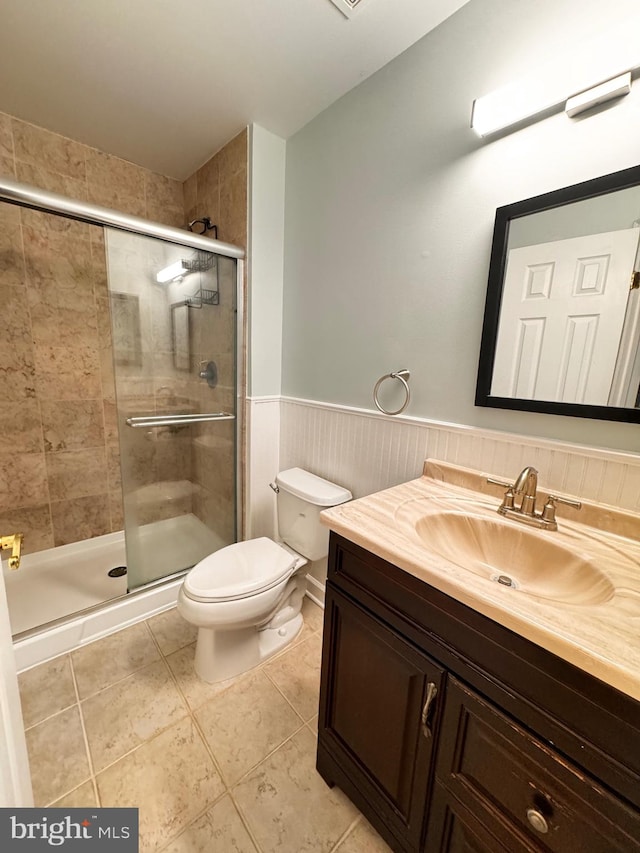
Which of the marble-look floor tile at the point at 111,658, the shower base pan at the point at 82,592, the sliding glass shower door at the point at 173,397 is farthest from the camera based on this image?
the sliding glass shower door at the point at 173,397

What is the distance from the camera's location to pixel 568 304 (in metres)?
0.90

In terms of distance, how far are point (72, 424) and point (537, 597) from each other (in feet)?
7.79

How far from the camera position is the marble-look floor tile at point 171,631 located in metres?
1.49

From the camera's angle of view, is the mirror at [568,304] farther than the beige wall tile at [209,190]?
No

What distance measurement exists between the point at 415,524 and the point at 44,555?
2224 millimetres

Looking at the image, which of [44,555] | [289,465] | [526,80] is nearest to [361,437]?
[289,465]

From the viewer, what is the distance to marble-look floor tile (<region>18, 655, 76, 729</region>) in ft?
3.90

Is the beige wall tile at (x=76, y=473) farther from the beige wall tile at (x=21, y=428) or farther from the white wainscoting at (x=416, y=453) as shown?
the white wainscoting at (x=416, y=453)

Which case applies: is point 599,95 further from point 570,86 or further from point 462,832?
point 462,832

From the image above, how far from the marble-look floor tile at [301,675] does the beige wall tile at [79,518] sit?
1468 mm

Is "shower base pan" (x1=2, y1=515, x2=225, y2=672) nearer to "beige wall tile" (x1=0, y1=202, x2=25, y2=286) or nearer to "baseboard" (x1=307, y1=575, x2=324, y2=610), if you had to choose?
"baseboard" (x1=307, y1=575, x2=324, y2=610)

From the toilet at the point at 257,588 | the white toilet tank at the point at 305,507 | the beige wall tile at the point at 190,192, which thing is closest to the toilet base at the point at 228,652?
the toilet at the point at 257,588

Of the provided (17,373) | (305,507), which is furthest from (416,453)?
(17,373)

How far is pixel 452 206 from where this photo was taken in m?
1.10
